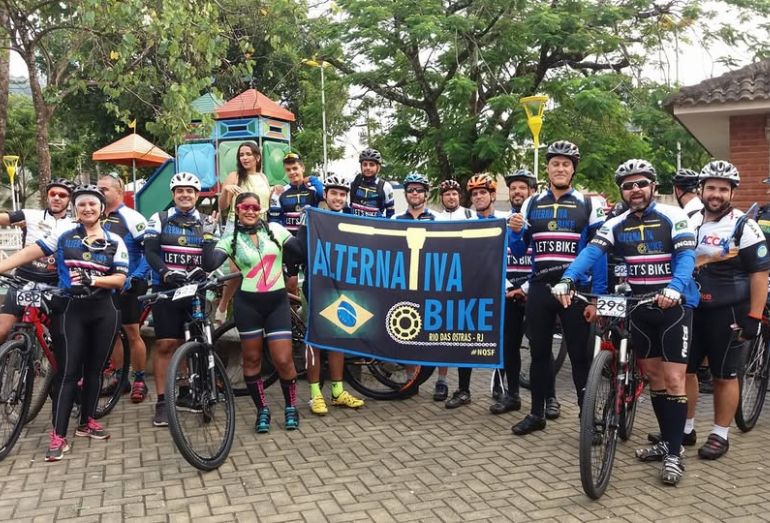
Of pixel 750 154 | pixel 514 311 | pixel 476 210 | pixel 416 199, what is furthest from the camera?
pixel 750 154

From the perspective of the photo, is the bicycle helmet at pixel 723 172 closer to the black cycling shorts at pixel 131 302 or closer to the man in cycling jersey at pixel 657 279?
the man in cycling jersey at pixel 657 279

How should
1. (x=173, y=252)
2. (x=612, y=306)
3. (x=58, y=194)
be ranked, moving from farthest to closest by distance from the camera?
(x=173, y=252)
(x=58, y=194)
(x=612, y=306)

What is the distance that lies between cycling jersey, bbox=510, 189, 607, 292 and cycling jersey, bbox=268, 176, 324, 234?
2.52 meters

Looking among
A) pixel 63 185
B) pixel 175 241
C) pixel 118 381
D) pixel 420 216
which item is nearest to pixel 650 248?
pixel 420 216

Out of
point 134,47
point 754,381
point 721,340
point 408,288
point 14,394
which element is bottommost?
point 754,381

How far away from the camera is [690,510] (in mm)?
4184

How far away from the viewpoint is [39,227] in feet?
19.6

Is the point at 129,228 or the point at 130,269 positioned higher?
the point at 129,228

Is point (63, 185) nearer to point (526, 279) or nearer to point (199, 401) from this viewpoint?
point (199, 401)

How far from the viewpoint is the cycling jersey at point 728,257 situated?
→ 5.04 metres

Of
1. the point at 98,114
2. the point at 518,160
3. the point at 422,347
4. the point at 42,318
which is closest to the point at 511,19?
the point at 518,160

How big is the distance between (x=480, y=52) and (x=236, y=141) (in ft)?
32.3

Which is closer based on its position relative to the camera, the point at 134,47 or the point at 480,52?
the point at 134,47

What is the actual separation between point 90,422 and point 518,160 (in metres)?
15.1
